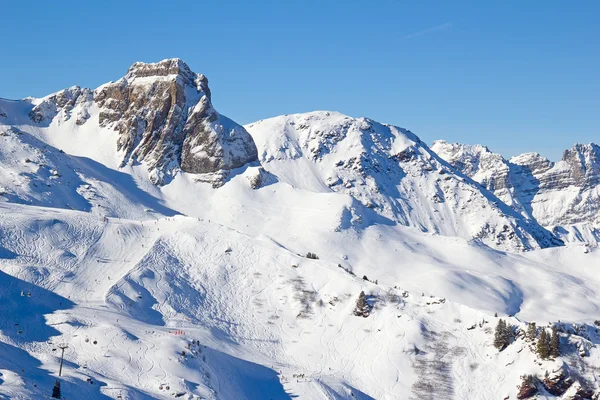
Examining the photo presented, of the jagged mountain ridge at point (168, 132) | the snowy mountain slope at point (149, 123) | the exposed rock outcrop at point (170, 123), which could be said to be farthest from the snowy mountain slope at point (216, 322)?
the jagged mountain ridge at point (168, 132)

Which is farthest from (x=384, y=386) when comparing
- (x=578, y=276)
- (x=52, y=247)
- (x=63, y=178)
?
(x=63, y=178)

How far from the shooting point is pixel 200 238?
99125 millimetres

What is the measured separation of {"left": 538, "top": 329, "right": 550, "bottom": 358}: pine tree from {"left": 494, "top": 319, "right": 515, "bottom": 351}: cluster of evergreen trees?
4.38 meters

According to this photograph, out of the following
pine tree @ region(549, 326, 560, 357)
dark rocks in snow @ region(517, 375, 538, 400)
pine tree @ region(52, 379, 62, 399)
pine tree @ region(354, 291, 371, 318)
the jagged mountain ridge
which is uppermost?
the jagged mountain ridge

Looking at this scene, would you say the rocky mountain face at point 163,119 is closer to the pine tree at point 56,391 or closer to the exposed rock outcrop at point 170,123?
the exposed rock outcrop at point 170,123

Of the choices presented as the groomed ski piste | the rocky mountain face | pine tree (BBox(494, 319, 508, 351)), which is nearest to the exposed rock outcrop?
the rocky mountain face

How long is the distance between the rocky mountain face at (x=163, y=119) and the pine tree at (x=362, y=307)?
89794 mm

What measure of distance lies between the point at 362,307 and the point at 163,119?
109986mm

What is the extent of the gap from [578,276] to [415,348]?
7869cm

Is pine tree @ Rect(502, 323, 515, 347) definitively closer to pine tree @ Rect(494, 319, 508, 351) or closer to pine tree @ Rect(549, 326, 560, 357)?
pine tree @ Rect(494, 319, 508, 351)

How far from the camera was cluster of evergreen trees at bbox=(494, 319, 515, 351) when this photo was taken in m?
72.4

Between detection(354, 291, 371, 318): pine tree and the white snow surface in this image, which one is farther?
detection(354, 291, 371, 318): pine tree

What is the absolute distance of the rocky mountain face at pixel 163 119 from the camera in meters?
170

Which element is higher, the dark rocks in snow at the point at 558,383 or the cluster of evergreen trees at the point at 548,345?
the cluster of evergreen trees at the point at 548,345
